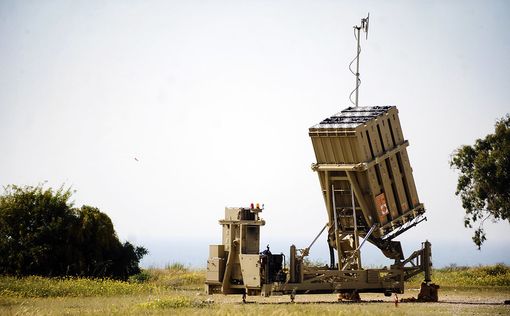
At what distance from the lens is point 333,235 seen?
97.1 feet

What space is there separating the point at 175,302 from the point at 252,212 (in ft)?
14.6

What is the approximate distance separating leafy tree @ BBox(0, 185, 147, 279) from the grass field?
6.71 feet

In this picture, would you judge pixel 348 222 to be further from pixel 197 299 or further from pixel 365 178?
pixel 197 299

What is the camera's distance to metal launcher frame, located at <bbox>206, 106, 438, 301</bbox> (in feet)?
91.0

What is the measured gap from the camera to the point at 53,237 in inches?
1433

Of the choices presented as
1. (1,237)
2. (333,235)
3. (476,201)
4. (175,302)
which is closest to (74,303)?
(175,302)

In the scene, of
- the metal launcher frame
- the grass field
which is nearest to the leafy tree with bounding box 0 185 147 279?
the grass field

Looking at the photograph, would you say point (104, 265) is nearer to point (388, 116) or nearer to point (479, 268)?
point (388, 116)

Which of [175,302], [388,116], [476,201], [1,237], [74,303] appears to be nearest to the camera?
[175,302]

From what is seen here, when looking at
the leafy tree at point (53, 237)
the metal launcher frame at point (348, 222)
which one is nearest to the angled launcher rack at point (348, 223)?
the metal launcher frame at point (348, 222)

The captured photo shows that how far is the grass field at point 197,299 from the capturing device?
22.9m

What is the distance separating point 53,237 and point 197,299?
1116 centimetres

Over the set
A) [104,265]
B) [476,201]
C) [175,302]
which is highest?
[476,201]

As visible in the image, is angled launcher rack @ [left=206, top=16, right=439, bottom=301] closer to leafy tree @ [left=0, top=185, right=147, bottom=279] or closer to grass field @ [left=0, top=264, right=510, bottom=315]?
grass field @ [left=0, top=264, right=510, bottom=315]
